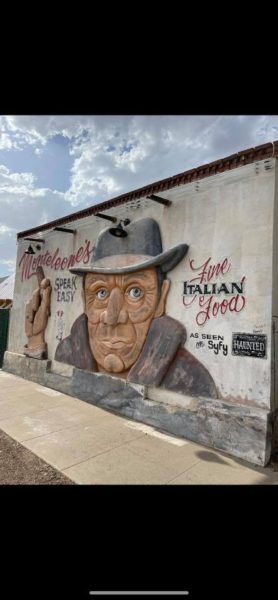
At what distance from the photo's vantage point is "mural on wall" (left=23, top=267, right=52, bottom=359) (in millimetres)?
8352

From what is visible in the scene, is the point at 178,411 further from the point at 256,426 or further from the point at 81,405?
the point at 81,405

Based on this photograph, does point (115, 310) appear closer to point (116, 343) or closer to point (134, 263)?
point (116, 343)

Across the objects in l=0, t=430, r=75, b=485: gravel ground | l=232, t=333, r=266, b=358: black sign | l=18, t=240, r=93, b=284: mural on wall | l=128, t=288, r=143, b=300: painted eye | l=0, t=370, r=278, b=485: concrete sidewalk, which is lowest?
l=0, t=430, r=75, b=485: gravel ground

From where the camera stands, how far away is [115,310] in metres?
6.26

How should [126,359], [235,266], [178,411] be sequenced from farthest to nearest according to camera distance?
[126,359] < [178,411] < [235,266]

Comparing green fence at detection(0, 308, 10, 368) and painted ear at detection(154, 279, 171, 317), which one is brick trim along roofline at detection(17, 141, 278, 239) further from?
green fence at detection(0, 308, 10, 368)

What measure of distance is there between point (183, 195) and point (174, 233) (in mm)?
634

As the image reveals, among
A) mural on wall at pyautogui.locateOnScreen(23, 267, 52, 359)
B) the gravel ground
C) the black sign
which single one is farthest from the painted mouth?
mural on wall at pyautogui.locateOnScreen(23, 267, 52, 359)

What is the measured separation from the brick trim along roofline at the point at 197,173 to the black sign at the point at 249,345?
2.40 meters

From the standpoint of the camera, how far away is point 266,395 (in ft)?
13.6

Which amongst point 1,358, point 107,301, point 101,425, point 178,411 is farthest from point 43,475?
point 1,358

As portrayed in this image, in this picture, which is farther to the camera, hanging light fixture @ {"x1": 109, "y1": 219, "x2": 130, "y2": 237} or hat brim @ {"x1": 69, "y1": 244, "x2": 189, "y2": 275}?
hanging light fixture @ {"x1": 109, "y1": 219, "x2": 130, "y2": 237}

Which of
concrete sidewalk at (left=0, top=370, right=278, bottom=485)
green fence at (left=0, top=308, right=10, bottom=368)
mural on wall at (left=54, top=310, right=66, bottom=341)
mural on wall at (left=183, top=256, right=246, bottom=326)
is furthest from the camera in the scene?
green fence at (left=0, top=308, right=10, bottom=368)

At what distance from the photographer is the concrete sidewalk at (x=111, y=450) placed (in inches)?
146
